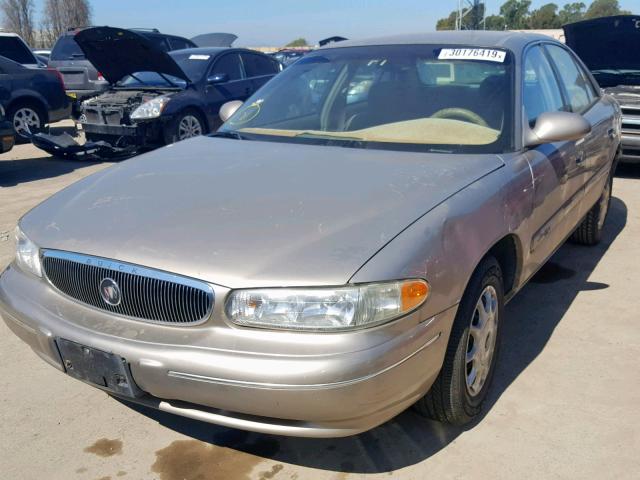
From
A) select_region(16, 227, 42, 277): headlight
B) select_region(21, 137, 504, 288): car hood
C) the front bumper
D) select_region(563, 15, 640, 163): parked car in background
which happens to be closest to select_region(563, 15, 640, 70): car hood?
select_region(563, 15, 640, 163): parked car in background

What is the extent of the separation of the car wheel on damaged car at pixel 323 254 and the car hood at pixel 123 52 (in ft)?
17.9

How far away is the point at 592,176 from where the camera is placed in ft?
14.4

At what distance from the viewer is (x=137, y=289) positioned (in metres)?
2.32

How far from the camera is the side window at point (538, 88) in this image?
3490mm

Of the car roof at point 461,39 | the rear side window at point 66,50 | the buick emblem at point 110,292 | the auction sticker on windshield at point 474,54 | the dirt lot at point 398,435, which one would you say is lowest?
the dirt lot at point 398,435

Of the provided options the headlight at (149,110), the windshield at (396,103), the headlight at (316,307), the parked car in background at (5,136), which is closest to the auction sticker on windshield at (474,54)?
the windshield at (396,103)

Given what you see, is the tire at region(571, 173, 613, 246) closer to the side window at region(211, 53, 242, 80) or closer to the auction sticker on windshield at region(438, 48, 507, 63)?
the auction sticker on windshield at region(438, 48, 507, 63)

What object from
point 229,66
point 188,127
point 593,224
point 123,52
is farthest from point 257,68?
point 593,224

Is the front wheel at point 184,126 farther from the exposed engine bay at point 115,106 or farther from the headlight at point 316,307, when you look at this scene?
the headlight at point 316,307

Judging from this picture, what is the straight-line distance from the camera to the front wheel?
31.0 feet

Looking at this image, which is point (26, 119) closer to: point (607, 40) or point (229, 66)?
point (229, 66)

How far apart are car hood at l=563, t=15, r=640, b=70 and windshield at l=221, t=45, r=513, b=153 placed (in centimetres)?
497

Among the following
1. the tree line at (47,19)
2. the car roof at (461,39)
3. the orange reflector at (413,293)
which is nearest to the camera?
Answer: the orange reflector at (413,293)

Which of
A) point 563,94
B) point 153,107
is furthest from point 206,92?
point 563,94
